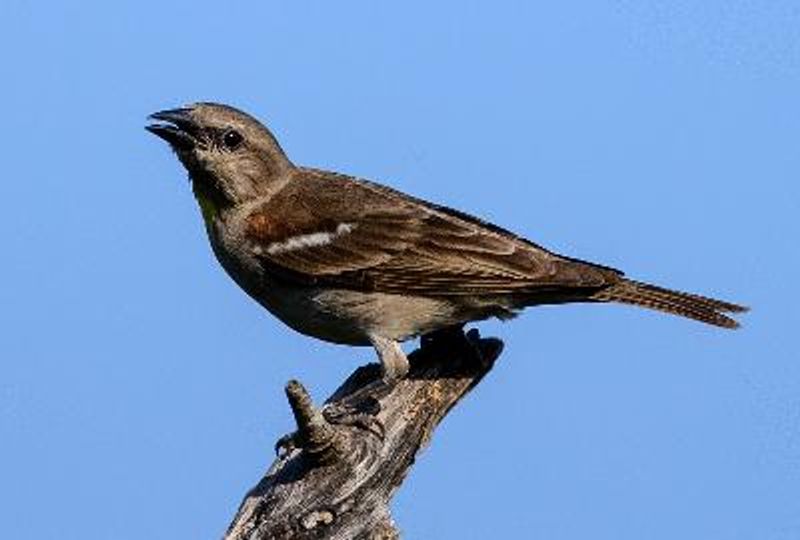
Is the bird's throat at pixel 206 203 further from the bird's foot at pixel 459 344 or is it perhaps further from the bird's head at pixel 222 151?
the bird's foot at pixel 459 344

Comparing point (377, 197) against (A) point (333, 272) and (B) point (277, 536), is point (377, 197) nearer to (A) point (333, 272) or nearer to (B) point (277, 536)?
(A) point (333, 272)

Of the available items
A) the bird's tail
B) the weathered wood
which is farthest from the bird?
the weathered wood

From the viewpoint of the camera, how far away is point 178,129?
412 inches

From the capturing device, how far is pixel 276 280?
1042 cm

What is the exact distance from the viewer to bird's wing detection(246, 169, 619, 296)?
33.7 feet

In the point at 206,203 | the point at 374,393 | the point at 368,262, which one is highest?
the point at 206,203

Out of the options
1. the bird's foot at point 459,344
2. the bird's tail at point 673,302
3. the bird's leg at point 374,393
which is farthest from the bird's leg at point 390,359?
the bird's tail at point 673,302

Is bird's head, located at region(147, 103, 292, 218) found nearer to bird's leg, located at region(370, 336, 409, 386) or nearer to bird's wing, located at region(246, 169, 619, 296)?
bird's wing, located at region(246, 169, 619, 296)

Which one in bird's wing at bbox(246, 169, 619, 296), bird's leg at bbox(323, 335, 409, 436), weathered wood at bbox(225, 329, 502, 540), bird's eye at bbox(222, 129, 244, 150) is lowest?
weathered wood at bbox(225, 329, 502, 540)

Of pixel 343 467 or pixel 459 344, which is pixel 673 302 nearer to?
pixel 459 344

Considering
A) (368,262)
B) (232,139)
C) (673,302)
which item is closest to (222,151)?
(232,139)

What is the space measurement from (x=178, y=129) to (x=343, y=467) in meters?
3.41

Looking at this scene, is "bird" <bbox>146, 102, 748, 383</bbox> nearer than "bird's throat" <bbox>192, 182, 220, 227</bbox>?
Yes

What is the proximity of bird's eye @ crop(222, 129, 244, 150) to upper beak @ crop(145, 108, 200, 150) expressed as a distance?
241mm
